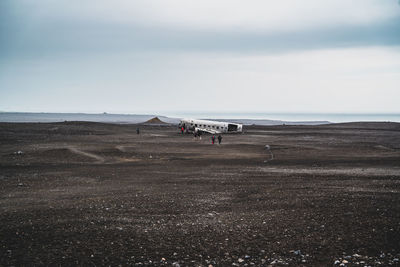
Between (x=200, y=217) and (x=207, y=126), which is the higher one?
(x=207, y=126)

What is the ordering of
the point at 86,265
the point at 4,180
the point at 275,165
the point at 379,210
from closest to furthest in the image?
1. the point at 86,265
2. the point at 379,210
3. the point at 4,180
4. the point at 275,165

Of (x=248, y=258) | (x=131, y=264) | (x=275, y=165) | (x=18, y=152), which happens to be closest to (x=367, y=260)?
(x=248, y=258)

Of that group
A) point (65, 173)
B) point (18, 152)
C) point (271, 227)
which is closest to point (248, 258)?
point (271, 227)

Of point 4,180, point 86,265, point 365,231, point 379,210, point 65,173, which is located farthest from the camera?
point 65,173

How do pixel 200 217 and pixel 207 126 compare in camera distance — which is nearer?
pixel 200 217

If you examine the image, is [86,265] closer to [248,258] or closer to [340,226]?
[248,258]

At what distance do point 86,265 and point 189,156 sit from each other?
77.2 ft

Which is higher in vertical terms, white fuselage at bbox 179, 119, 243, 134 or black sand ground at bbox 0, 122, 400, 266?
white fuselage at bbox 179, 119, 243, 134

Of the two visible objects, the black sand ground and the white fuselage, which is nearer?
the black sand ground

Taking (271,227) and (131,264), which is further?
(271,227)

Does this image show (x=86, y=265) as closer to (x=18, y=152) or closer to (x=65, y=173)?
(x=65, y=173)

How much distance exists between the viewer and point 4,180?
18.2m

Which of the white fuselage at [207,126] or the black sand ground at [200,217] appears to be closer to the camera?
the black sand ground at [200,217]

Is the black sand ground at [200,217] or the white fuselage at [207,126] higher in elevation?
the white fuselage at [207,126]
